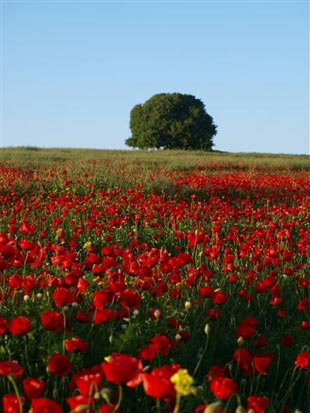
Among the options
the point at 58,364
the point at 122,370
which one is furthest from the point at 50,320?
the point at 122,370

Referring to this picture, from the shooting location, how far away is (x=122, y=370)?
178 cm

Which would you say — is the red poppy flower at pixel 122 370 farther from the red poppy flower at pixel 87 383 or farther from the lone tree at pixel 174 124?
the lone tree at pixel 174 124

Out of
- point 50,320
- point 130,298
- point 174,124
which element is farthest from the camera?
point 174,124

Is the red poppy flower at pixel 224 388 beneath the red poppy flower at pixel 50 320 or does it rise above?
beneath

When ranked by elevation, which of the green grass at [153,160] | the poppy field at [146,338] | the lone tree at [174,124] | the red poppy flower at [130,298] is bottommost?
the poppy field at [146,338]

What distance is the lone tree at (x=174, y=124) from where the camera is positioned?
49.5 m

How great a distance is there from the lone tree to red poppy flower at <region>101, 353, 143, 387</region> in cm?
4750

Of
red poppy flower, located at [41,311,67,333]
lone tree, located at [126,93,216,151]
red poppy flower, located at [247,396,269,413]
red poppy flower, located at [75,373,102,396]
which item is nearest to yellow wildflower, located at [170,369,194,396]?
red poppy flower, located at [75,373,102,396]

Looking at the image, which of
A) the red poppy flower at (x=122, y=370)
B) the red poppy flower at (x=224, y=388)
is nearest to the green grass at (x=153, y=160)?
the red poppy flower at (x=224, y=388)

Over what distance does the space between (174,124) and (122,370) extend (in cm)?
4915

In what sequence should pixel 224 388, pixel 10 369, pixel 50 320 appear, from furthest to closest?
pixel 50 320 → pixel 10 369 → pixel 224 388

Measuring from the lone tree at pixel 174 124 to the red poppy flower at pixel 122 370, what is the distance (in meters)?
47.5

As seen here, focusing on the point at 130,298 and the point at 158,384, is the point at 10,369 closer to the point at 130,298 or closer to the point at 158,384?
the point at 158,384

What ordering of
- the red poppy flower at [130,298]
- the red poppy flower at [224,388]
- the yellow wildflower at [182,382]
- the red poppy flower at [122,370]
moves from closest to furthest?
the yellow wildflower at [182,382]
the red poppy flower at [122,370]
the red poppy flower at [224,388]
the red poppy flower at [130,298]
